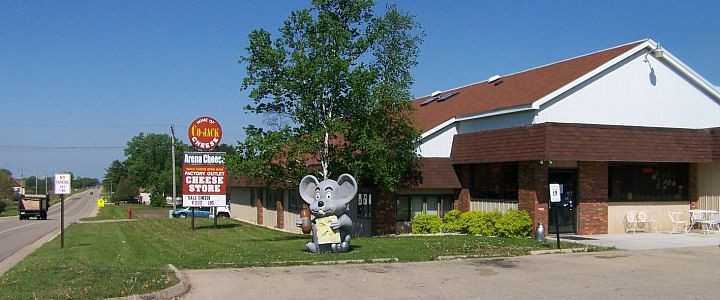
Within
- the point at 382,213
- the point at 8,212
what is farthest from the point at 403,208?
the point at 8,212

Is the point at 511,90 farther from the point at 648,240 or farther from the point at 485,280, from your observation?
the point at 485,280

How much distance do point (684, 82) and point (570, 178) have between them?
656 cm

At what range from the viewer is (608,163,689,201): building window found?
24.3 metres

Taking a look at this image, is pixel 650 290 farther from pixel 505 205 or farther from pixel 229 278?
pixel 505 205

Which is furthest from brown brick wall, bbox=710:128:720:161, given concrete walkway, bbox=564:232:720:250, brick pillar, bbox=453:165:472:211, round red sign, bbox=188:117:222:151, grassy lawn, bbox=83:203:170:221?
grassy lawn, bbox=83:203:170:221

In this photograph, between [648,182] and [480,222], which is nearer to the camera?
[480,222]

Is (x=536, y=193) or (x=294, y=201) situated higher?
(x=536, y=193)

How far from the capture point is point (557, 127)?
2191cm

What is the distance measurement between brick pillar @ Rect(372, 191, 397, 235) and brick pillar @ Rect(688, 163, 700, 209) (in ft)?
35.0

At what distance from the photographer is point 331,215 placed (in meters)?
18.0

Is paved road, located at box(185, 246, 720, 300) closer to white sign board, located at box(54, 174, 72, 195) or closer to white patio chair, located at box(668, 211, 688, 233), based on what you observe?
white patio chair, located at box(668, 211, 688, 233)

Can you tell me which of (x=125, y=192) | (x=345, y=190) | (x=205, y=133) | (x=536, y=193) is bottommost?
(x=125, y=192)

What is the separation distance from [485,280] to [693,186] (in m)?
15.7

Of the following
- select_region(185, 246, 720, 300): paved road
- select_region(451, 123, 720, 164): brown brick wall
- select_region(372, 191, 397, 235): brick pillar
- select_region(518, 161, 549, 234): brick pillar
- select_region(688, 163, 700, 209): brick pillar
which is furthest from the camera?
select_region(372, 191, 397, 235): brick pillar
